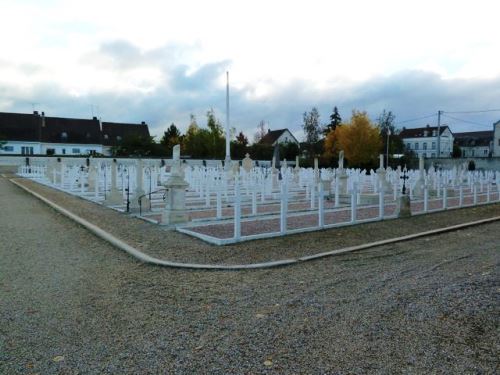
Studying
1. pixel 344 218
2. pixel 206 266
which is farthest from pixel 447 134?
pixel 206 266

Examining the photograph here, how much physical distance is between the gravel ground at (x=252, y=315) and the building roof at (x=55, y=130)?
6312 centimetres

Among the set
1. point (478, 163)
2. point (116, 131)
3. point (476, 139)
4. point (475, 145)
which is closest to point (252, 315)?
point (478, 163)

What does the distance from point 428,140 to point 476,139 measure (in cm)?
1613

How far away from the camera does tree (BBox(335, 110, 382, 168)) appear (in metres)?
52.9

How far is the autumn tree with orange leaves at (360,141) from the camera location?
2084 inches

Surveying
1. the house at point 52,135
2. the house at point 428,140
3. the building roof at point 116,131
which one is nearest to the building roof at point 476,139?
the house at point 428,140

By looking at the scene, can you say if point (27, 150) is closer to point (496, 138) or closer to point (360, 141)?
point (360, 141)

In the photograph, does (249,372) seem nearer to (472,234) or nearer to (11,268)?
(11,268)

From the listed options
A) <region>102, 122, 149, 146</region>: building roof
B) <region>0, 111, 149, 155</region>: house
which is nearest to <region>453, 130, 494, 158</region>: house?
<region>102, 122, 149, 146</region>: building roof

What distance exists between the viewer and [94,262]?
6.65 metres

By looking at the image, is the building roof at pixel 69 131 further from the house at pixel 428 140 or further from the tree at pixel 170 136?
the house at pixel 428 140

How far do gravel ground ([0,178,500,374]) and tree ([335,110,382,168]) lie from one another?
46.8 m

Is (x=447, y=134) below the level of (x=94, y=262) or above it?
above

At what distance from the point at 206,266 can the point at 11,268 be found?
282 centimetres
